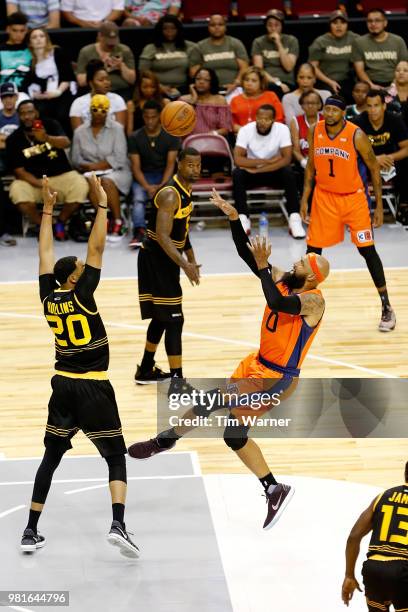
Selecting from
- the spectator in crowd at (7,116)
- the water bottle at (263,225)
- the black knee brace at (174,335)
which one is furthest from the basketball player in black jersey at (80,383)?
the spectator in crowd at (7,116)

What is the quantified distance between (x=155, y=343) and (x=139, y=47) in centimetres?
694

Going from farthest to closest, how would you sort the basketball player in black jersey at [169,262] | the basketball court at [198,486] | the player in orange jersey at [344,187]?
the player in orange jersey at [344,187] < the basketball player in black jersey at [169,262] < the basketball court at [198,486]

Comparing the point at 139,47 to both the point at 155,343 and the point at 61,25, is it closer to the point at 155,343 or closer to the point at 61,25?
the point at 61,25

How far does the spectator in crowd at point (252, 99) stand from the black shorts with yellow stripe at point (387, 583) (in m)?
8.98

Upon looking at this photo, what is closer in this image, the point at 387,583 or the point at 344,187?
the point at 387,583

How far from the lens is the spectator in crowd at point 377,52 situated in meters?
14.0

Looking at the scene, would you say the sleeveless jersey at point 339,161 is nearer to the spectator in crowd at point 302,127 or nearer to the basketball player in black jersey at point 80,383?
the spectator in crowd at point 302,127

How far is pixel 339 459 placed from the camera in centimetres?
756

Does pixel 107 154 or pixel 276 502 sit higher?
pixel 276 502

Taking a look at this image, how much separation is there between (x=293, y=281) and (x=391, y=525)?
208 cm

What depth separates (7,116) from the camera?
13250 mm

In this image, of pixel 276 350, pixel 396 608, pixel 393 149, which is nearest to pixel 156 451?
pixel 276 350

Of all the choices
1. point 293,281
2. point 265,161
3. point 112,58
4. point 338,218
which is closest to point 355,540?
point 293,281

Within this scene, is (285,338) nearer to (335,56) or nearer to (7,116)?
(7,116)
